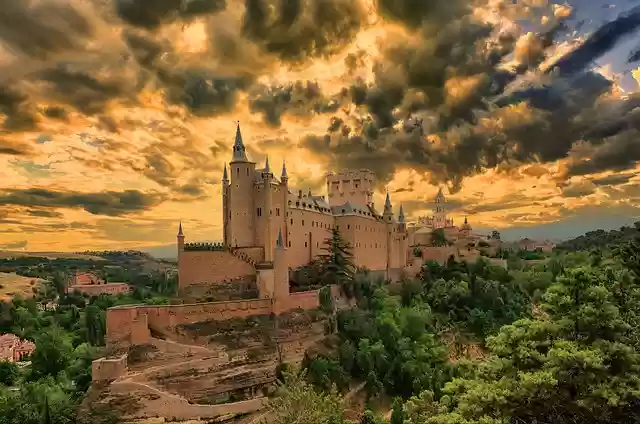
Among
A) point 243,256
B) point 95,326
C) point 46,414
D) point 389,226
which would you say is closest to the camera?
point 46,414

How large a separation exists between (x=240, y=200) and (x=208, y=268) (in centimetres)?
616

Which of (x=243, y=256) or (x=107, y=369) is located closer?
(x=107, y=369)

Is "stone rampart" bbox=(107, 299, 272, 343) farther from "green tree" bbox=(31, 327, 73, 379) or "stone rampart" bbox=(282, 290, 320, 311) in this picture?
"green tree" bbox=(31, 327, 73, 379)

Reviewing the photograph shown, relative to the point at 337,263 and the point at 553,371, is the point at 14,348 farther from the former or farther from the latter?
the point at 553,371

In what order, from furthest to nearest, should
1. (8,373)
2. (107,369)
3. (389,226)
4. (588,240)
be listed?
(588,240) < (389,226) < (8,373) < (107,369)

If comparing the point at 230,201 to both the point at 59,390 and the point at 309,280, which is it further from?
the point at 59,390

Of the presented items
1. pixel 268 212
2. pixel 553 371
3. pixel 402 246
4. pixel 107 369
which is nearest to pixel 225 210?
A: pixel 268 212

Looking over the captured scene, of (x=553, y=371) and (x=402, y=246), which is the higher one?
(x=402, y=246)

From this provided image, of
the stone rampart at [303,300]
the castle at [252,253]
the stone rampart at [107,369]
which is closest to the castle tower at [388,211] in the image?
the castle at [252,253]

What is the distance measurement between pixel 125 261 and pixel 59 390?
117683mm

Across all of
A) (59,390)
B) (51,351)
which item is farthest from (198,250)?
(51,351)

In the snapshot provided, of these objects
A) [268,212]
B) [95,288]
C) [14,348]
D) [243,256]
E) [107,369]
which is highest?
[268,212]

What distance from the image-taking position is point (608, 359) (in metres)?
14.3

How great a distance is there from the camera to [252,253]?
39.6m
